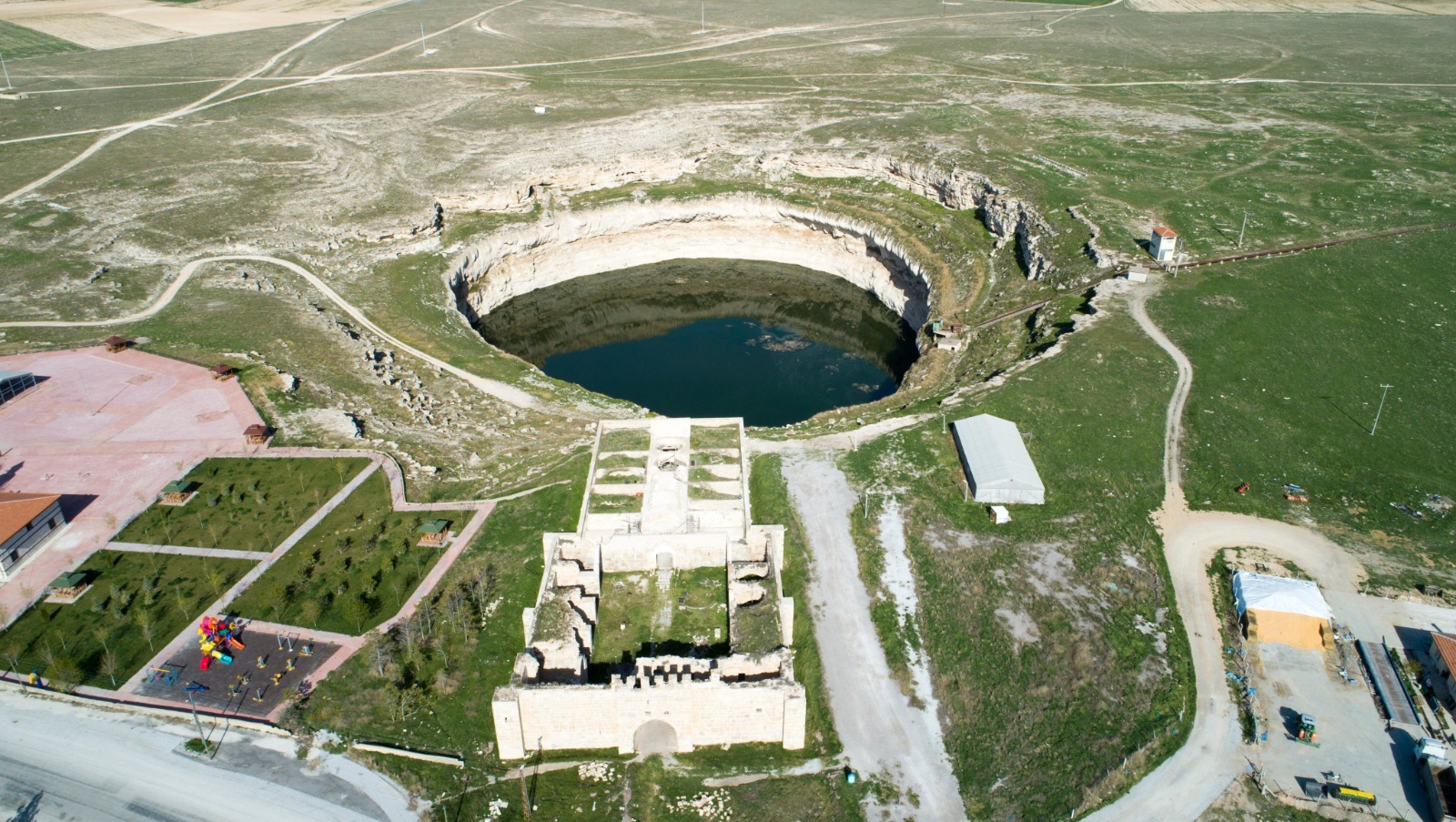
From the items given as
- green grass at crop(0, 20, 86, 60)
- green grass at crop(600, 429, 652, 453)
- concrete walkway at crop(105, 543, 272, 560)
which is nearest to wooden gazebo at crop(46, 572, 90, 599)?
concrete walkway at crop(105, 543, 272, 560)

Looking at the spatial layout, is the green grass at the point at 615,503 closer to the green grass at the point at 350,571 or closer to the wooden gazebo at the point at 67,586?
the green grass at the point at 350,571

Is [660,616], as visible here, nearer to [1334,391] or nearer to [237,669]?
[237,669]

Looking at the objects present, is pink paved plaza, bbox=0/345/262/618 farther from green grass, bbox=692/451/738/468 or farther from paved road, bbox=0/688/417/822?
green grass, bbox=692/451/738/468

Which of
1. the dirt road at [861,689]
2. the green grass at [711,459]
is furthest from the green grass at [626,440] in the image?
Result: the dirt road at [861,689]

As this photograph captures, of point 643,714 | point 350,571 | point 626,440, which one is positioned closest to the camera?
point 643,714

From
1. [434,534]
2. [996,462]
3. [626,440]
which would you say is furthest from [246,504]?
[996,462]

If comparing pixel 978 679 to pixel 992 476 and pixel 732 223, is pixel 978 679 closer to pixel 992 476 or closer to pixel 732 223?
pixel 992 476

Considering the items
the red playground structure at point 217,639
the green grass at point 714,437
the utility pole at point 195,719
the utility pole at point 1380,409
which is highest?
the green grass at point 714,437
